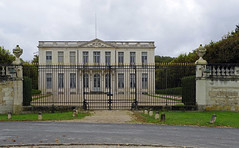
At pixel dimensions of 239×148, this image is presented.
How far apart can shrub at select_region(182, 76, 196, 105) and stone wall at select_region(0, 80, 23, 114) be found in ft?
31.7

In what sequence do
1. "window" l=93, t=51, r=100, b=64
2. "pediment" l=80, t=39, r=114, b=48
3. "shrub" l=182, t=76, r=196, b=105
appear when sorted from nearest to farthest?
"shrub" l=182, t=76, r=196, b=105, "pediment" l=80, t=39, r=114, b=48, "window" l=93, t=51, r=100, b=64

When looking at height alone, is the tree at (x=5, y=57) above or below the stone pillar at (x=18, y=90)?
above

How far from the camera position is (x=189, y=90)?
15.3 meters

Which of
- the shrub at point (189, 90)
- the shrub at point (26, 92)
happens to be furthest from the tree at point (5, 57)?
the shrub at point (189, 90)

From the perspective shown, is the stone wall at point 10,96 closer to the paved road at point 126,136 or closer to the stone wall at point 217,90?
the paved road at point 126,136

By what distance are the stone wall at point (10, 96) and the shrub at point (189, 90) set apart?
968 cm

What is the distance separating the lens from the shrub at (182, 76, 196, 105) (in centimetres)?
1487

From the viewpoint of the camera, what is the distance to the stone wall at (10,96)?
45.8 feet

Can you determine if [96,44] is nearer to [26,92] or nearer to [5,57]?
[5,57]

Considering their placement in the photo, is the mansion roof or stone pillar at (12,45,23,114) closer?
stone pillar at (12,45,23,114)

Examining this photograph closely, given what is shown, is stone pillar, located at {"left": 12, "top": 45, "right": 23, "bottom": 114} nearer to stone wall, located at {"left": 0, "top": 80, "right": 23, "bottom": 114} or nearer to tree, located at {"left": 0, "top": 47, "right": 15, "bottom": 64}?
stone wall, located at {"left": 0, "top": 80, "right": 23, "bottom": 114}

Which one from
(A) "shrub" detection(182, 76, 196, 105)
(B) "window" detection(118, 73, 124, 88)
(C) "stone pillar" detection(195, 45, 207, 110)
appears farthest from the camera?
(B) "window" detection(118, 73, 124, 88)

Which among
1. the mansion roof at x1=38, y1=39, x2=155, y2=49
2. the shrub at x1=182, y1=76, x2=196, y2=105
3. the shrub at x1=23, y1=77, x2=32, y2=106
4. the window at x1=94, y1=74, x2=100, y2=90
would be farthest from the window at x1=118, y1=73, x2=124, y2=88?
the shrub at x1=23, y1=77, x2=32, y2=106

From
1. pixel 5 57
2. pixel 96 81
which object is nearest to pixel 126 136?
pixel 5 57
